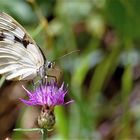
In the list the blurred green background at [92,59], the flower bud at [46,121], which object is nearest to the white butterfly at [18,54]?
the flower bud at [46,121]

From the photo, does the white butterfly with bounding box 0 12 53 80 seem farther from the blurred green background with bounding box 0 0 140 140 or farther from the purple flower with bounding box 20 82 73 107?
the blurred green background with bounding box 0 0 140 140

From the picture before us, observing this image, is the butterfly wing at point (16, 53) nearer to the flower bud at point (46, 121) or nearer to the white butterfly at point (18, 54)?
the white butterfly at point (18, 54)

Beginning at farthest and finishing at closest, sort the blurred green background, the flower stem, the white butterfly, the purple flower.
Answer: the blurred green background → the white butterfly → the purple flower → the flower stem

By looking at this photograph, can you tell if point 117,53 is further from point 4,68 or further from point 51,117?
point 51,117

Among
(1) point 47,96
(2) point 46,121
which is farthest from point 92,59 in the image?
(2) point 46,121

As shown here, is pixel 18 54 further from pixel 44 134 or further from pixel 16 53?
pixel 44 134

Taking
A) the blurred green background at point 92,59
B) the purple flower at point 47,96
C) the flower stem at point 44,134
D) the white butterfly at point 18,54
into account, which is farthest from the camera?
the blurred green background at point 92,59

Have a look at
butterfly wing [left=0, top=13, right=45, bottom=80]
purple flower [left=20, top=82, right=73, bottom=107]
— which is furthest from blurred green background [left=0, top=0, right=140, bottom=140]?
purple flower [left=20, top=82, right=73, bottom=107]
